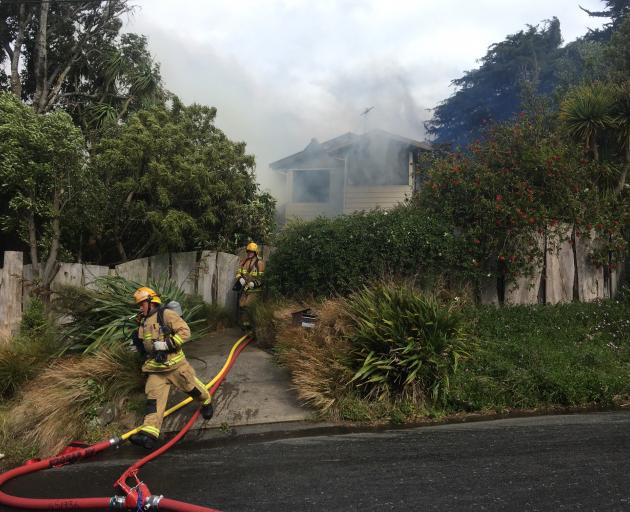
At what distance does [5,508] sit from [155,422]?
1.45 meters

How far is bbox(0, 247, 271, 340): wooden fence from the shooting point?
8.13 metres

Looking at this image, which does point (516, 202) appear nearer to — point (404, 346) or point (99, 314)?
point (404, 346)

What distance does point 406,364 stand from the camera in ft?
18.8

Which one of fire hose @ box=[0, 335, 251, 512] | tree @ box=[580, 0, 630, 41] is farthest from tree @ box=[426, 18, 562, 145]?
fire hose @ box=[0, 335, 251, 512]

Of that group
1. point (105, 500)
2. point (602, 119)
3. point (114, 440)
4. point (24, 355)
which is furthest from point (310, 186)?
point (105, 500)

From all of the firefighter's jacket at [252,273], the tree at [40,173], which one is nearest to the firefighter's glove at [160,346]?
the firefighter's jacket at [252,273]

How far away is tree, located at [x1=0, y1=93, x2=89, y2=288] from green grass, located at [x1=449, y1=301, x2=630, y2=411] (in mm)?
6212

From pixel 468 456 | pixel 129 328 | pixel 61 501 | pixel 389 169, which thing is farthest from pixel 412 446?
pixel 389 169

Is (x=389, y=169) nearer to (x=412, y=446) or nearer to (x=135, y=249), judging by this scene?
(x=135, y=249)

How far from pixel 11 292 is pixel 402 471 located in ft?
20.5

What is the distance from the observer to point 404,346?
5.78 meters

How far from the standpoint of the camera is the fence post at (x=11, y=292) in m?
7.73

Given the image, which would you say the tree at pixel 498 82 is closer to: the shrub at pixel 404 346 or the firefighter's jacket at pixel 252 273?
the firefighter's jacket at pixel 252 273

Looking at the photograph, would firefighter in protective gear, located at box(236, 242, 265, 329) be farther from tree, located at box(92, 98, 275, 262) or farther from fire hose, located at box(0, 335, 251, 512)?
fire hose, located at box(0, 335, 251, 512)
